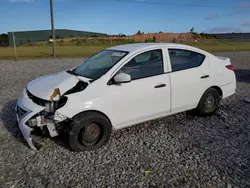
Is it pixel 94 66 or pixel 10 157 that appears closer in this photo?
pixel 10 157

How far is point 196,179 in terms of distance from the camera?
2.64 m

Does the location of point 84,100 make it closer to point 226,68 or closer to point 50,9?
point 226,68

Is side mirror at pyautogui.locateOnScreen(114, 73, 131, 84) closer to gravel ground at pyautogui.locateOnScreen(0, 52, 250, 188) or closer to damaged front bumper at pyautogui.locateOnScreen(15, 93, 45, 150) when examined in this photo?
gravel ground at pyautogui.locateOnScreen(0, 52, 250, 188)

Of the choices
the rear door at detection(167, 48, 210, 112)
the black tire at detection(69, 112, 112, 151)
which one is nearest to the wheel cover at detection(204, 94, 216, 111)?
the rear door at detection(167, 48, 210, 112)

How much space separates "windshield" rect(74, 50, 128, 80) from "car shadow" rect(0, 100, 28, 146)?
152 centimetres

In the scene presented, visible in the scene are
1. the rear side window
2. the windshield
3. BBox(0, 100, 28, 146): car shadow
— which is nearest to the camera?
the windshield

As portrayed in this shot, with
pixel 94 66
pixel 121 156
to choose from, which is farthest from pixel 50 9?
pixel 121 156

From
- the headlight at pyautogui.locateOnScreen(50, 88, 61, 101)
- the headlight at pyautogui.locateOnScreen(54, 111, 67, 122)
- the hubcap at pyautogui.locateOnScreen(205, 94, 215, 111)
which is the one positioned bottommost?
the hubcap at pyautogui.locateOnScreen(205, 94, 215, 111)

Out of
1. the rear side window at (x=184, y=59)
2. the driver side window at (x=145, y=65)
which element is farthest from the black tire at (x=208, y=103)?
the driver side window at (x=145, y=65)

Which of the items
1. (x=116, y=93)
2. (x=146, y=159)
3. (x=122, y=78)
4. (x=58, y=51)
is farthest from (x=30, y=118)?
(x=58, y=51)

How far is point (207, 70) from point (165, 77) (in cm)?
109

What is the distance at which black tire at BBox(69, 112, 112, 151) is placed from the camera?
10.2 feet

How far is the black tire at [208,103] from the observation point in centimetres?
439

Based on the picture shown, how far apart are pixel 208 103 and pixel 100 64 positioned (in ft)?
7.89
